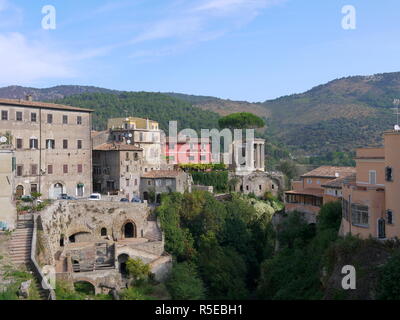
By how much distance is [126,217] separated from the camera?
48.5 m

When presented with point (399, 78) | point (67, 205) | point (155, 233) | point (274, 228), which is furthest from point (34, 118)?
point (399, 78)

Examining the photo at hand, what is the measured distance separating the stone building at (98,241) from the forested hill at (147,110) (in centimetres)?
5842

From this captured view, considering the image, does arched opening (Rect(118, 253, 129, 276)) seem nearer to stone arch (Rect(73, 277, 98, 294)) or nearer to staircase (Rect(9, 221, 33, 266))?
stone arch (Rect(73, 277, 98, 294))

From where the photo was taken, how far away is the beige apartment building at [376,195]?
2877 cm

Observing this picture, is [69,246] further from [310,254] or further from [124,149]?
[310,254]

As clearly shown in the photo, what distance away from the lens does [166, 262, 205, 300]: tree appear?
40.7 meters

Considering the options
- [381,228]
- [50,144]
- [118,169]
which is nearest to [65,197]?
[50,144]

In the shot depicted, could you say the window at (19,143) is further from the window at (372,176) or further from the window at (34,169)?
the window at (372,176)

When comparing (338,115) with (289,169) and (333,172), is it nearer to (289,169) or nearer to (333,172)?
(289,169)

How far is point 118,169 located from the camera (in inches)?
2163

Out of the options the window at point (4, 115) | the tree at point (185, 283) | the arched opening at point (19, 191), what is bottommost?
the tree at point (185, 283)

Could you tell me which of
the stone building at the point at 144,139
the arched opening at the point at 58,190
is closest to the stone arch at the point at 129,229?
the arched opening at the point at 58,190

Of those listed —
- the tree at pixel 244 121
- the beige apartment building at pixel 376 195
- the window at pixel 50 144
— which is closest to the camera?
the beige apartment building at pixel 376 195

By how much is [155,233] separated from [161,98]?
307ft
